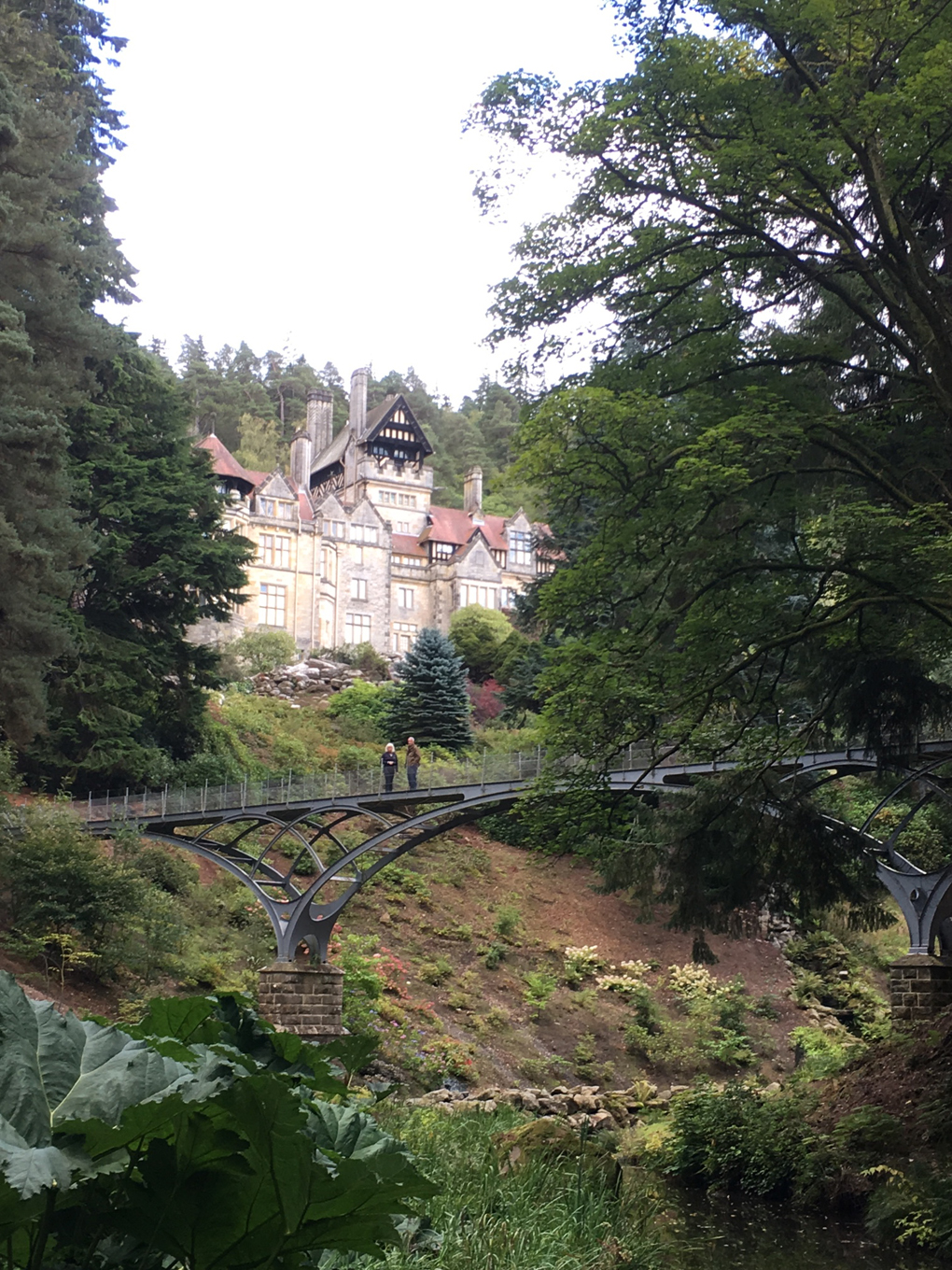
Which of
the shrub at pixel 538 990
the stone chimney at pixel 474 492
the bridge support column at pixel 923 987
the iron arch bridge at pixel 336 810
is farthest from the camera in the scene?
the stone chimney at pixel 474 492

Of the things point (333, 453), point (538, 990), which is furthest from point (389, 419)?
point (538, 990)

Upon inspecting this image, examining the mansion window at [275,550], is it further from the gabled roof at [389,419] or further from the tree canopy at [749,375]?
the tree canopy at [749,375]

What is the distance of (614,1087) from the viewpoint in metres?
25.9

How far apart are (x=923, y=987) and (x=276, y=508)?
47197mm

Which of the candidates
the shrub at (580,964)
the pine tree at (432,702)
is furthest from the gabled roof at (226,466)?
the shrub at (580,964)

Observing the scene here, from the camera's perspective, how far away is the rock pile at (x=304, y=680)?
50.6m

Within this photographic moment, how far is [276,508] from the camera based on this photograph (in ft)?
206

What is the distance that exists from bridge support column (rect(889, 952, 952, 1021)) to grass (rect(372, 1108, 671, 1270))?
30.8ft

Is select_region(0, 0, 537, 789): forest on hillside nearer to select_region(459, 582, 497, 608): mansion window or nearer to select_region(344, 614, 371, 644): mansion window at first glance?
select_region(344, 614, 371, 644): mansion window

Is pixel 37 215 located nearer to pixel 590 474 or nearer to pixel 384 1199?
pixel 590 474

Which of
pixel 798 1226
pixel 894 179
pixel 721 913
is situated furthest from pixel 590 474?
pixel 798 1226

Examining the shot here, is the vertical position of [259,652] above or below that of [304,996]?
above

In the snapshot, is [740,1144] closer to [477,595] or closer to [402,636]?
[402,636]

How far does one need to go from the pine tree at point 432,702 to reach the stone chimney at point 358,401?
28076 millimetres
